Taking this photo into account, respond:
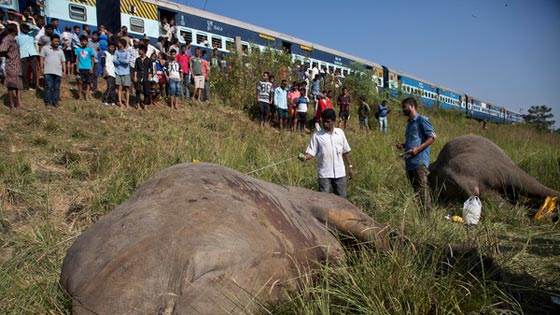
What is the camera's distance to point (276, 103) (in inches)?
450

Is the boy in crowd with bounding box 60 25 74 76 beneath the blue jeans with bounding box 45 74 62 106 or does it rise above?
above

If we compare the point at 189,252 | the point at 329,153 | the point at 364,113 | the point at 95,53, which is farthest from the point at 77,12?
the point at 189,252

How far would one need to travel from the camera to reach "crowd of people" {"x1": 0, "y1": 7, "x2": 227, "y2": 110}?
8086 millimetres

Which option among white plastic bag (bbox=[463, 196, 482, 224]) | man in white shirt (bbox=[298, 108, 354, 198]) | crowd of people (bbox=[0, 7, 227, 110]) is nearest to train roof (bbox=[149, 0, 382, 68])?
crowd of people (bbox=[0, 7, 227, 110])

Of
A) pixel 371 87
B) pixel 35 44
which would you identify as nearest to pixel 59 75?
pixel 35 44

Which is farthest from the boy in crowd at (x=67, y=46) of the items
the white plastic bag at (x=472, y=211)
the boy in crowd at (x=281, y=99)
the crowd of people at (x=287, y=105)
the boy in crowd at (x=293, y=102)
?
the white plastic bag at (x=472, y=211)

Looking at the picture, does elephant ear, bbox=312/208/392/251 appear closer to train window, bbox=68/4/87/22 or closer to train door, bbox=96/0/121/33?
train window, bbox=68/4/87/22

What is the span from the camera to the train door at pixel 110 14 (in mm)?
13133

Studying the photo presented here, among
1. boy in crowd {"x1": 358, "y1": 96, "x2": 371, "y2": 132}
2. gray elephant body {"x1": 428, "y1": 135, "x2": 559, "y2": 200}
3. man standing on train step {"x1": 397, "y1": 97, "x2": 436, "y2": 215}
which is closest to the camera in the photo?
man standing on train step {"x1": 397, "y1": 97, "x2": 436, "y2": 215}

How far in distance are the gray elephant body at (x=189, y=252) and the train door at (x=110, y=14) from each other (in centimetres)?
1293

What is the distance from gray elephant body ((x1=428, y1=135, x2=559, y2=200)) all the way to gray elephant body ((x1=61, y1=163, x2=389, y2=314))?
394 centimetres

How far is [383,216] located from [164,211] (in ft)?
10.3

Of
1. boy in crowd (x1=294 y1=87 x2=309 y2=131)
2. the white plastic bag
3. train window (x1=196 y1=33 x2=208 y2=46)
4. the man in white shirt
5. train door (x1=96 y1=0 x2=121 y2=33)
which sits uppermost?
train door (x1=96 y1=0 x2=121 y2=33)

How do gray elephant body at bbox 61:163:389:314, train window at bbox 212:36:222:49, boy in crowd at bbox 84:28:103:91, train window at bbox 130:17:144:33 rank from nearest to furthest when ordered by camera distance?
1. gray elephant body at bbox 61:163:389:314
2. boy in crowd at bbox 84:28:103:91
3. train window at bbox 130:17:144:33
4. train window at bbox 212:36:222:49
